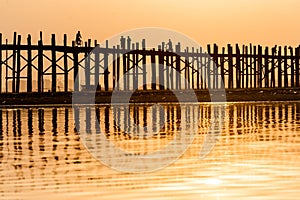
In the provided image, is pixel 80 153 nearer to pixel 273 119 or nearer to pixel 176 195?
pixel 176 195

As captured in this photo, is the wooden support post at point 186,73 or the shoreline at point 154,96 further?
the wooden support post at point 186,73

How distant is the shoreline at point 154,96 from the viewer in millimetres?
44688

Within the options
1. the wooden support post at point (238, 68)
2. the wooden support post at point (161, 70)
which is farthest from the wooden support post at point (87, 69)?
the wooden support post at point (238, 68)

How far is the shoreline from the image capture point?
147 ft

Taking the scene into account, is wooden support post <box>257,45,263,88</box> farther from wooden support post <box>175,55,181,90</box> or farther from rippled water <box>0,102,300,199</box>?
rippled water <box>0,102,300,199</box>

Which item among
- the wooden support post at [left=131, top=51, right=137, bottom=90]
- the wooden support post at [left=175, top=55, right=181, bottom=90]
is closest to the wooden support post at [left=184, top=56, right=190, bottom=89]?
the wooden support post at [left=175, top=55, right=181, bottom=90]

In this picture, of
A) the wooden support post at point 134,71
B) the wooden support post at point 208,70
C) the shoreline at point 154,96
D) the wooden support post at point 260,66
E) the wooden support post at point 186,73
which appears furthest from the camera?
the wooden support post at point 260,66

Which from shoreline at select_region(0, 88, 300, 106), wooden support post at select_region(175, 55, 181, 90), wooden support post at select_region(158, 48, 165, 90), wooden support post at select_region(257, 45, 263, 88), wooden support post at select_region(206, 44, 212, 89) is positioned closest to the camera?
shoreline at select_region(0, 88, 300, 106)

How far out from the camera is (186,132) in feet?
68.8

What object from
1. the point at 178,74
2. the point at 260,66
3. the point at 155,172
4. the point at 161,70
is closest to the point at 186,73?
the point at 178,74

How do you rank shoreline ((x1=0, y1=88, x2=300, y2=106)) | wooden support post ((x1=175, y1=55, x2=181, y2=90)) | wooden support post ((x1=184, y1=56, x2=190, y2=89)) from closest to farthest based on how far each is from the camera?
shoreline ((x1=0, y1=88, x2=300, y2=106))
wooden support post ((x1=175, y1=55, x2=181, y2=90))
wooden support post ((x1=184, y1=56, x2=190, y2=89))

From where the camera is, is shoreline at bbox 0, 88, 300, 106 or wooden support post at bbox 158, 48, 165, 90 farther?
wooden support post at bbox 158, 48, 165, 90

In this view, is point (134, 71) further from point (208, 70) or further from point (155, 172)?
point (155, 172)

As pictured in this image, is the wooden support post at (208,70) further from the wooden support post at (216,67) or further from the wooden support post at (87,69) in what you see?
the wooden support post at (87,69)
